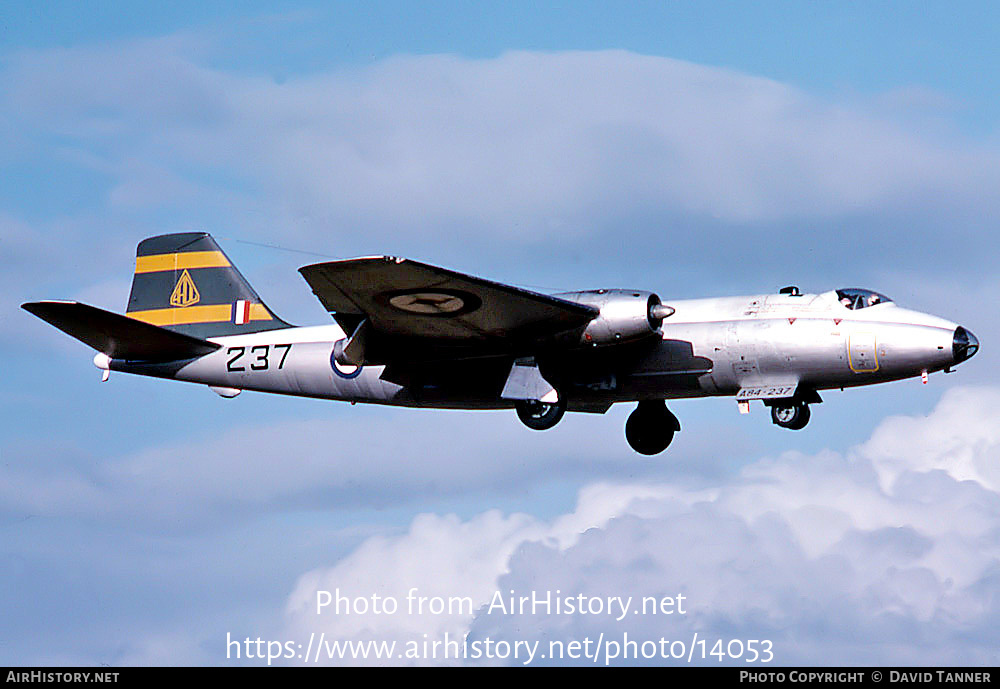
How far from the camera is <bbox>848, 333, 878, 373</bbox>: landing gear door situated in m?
25.3

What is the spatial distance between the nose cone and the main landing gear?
6472mm

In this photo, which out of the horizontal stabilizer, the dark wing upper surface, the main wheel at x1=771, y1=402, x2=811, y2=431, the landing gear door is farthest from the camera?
the horizontal stabilizer

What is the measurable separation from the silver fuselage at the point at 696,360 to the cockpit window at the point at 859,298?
0.11 metres

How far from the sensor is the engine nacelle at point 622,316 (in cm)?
2572

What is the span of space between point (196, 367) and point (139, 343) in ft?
4.20

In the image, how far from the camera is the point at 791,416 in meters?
26.7

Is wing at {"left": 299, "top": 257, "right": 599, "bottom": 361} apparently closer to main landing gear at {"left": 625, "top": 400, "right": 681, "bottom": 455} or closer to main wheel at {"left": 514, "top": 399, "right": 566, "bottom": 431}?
main wheel at {"left": 514, "top": 399, "right": 566, "bottom": 431}

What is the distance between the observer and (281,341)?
97.6 ft

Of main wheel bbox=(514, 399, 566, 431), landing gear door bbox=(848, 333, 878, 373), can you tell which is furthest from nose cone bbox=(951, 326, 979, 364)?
main wheel bbox=(514, 399, 566, 431)

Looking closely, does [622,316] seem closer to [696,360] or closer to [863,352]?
[696,360]

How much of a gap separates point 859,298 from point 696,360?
3120 millimetres

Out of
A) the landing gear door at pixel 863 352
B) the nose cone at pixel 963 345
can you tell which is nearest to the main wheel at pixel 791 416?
the landing gear door at pixel 863 352

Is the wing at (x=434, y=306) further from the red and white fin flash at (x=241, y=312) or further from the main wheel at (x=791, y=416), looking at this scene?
the red and white fin flash at (x=241, y=312)

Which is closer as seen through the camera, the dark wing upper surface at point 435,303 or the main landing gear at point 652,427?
the dark wing upper surface at point 435,303
